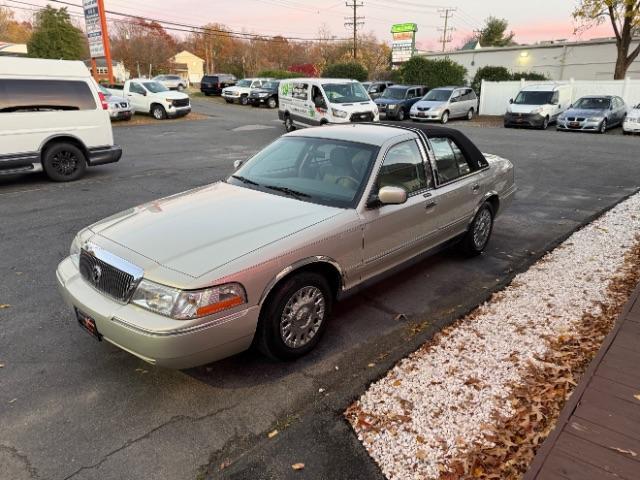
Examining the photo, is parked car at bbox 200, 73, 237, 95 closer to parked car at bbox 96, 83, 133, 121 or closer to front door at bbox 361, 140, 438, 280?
parked car at bbox 96, 83, 133, 121

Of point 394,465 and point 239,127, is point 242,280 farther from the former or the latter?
point 239,127

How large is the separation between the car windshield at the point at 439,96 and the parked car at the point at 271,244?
749 inches

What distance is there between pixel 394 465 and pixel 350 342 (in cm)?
134

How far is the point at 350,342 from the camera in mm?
3799

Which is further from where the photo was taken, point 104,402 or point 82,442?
point 104,402

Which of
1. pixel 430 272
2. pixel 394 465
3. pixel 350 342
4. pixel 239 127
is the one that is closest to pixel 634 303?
pixel 430 272

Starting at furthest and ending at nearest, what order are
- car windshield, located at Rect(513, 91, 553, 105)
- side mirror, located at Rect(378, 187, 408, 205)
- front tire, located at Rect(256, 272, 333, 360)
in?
1. car windshield, located at Rect(513, 91, 553, 105)
2. side mirror, located at Rect(378, 187, 408, 205)
3. front tire, located at Rect(256, 272, 333, 360)

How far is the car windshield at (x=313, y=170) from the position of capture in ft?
12.7

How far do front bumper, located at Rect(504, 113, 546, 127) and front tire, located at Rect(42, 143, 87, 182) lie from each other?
1819 cm

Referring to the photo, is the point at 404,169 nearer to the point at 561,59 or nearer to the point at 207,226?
the point at 207,226

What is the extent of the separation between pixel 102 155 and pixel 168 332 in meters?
8.28

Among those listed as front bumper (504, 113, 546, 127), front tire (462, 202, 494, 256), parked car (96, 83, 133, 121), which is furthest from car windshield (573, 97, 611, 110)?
parked car (96, 83, 133, 121)

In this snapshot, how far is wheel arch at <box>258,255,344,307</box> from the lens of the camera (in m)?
3.07

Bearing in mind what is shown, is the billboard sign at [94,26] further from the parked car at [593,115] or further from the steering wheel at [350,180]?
the steering wheel at [350,180]
